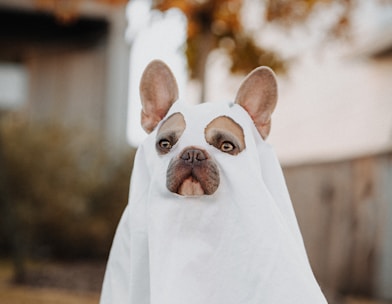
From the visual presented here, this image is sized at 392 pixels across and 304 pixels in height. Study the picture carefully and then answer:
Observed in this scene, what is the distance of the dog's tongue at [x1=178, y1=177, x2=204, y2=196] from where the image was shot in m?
2.38

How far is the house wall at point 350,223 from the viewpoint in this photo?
7281 mm

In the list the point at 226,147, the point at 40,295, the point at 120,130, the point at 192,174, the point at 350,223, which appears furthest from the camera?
the point at 120,130

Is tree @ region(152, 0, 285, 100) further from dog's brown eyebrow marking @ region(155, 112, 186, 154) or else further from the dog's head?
dog's brown eyebrow marking @ region(155, 112, 186, 154)

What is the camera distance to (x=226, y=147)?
8.13 ft

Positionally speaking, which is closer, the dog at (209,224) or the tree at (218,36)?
the dog at (209,224)

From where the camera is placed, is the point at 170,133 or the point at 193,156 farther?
the point at 170,133

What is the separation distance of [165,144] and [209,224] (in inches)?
12.5

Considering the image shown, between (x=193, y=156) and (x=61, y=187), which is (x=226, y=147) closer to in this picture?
(x=193, y=156)

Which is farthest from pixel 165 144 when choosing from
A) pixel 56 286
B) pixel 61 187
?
pixel 61 187

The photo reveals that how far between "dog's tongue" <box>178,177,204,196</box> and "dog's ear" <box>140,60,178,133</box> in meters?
0.40

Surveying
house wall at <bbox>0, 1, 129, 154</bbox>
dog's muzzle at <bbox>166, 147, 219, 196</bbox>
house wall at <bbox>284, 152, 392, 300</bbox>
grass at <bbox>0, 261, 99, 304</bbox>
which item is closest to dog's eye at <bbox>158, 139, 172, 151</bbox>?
dog's muzzle at <bbox>166, 147, 219, 196</bbox>

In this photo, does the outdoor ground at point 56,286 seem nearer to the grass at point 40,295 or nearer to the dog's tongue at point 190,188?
the grass at point 40,295

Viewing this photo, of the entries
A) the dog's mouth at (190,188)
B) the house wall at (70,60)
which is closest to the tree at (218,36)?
the house wall at (70,60)

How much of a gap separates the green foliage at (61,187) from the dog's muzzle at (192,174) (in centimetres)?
616
